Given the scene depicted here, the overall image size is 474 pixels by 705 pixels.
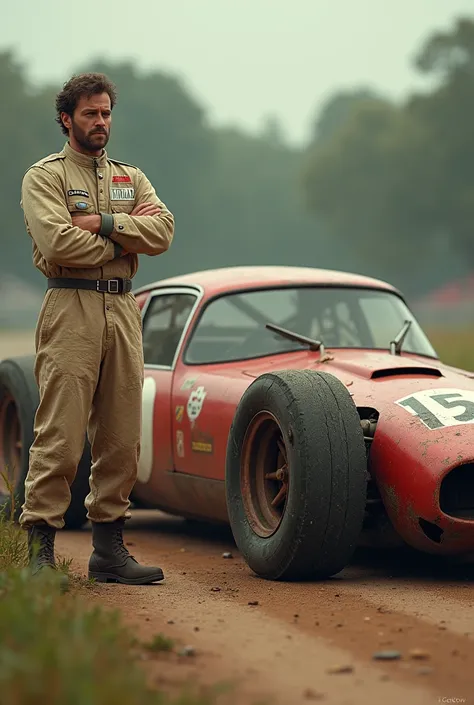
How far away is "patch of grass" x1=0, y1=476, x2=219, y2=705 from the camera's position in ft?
11.2

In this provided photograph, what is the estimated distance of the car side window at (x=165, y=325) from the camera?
27.1 feet

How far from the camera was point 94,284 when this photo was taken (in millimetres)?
5961

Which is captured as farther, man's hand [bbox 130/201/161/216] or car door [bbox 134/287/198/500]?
car door [bbox 134/287/198/500]

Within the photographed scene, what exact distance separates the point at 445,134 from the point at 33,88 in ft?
95.0

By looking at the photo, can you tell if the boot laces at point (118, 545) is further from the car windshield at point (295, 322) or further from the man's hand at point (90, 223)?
the car windshield at point (295, 322)

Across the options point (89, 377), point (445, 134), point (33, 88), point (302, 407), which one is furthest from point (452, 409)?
point (33, 88)

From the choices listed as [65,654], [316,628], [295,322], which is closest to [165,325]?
[295,322]

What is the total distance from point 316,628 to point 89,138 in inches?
95.6

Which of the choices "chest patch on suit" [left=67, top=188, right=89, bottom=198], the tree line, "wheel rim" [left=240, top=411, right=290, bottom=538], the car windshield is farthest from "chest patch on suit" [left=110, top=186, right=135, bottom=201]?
the tree line

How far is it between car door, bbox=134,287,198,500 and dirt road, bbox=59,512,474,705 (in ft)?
2.65

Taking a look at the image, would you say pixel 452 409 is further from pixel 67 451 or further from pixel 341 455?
pixel 67 451

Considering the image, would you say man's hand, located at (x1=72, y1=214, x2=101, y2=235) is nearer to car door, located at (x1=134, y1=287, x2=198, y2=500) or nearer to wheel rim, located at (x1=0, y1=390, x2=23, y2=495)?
car door, located at (x1=134, y1=287, x2=198, y2=500)

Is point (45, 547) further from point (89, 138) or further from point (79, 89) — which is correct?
point (79, 89)

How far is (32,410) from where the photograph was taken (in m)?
8.49
